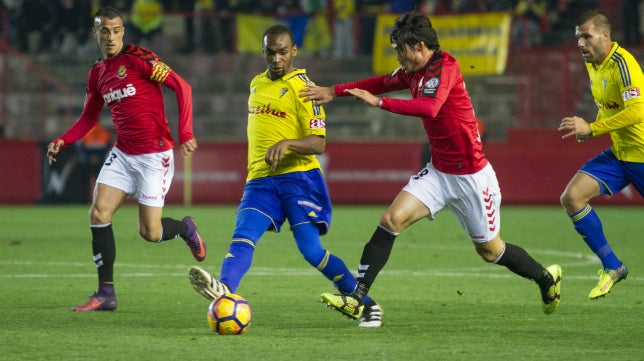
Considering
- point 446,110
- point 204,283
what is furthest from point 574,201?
point 204,283

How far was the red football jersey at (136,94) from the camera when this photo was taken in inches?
356

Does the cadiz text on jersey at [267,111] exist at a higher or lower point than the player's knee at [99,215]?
higher

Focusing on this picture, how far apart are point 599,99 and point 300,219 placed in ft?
9.55

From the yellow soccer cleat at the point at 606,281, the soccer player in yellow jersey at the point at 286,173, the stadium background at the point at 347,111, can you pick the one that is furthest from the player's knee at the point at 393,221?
the stadium background at the point at 347,111

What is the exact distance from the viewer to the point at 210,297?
7.35 meters

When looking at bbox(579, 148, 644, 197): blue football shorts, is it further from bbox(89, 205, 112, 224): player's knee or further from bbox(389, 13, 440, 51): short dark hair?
bbox(89, 205, 112, 224): player's knee

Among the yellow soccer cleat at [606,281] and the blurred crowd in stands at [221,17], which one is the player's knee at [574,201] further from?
the blurred crowd in stands at [221,17]

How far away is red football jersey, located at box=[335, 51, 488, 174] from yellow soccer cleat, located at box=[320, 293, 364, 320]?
44.5 inches

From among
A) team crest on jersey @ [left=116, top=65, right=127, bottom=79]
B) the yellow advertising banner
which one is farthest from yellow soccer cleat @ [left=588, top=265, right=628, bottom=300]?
the yellow advertising banner

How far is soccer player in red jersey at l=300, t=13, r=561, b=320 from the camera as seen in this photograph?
7684 mm

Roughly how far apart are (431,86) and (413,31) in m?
0.40

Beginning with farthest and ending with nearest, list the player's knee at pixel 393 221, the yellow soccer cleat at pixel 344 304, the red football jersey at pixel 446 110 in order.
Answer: the player's knee at pixel 393 221 < the red football jersey at pixel 446 110 < the yellow soccer cleat at pixel 344 304

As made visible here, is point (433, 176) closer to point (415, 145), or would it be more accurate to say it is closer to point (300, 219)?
point (300, 219)

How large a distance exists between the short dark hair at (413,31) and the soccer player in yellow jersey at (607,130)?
1.67m
